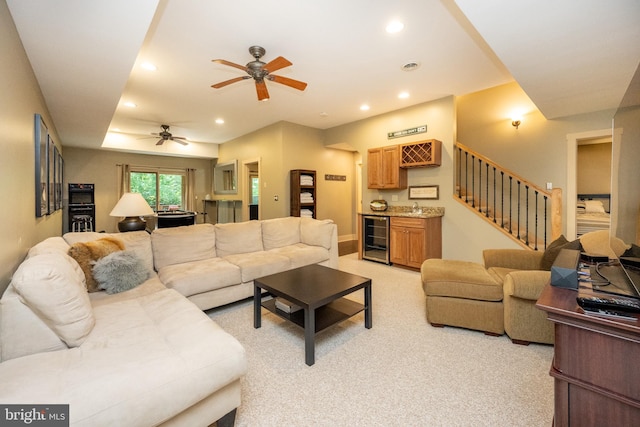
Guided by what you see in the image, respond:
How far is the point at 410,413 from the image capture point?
1551 millimetres

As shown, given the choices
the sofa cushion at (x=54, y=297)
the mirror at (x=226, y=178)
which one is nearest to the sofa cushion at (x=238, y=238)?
the sofa cushion at (x=54, y=297)

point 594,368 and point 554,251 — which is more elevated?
point 554,251

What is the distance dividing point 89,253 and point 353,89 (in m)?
3.78

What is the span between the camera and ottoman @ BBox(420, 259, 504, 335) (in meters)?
2.34

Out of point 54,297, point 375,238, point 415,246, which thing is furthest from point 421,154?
point 54,297

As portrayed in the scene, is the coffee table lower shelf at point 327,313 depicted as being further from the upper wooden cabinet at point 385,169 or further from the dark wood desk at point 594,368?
the upper wooden cabinet at point 385,169

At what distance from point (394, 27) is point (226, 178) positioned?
6.88 metres

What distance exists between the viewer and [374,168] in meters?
5.30

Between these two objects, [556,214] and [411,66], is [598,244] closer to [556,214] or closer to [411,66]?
[556,214]

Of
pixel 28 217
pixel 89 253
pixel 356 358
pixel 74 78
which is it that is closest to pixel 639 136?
pixel 356 358

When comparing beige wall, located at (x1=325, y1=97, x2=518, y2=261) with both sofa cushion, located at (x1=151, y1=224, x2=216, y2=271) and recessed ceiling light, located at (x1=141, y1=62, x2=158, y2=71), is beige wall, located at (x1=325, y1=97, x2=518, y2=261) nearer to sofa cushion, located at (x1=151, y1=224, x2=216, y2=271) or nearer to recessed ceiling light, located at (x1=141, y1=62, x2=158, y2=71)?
sofa cushion, located at (x1=151, y1=224, x2=216, y2=271)

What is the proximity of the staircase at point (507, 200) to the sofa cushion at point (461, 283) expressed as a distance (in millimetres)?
1985

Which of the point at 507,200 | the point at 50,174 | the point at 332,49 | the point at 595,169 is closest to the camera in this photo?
the point at 332,49

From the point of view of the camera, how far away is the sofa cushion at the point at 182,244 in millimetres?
3039
